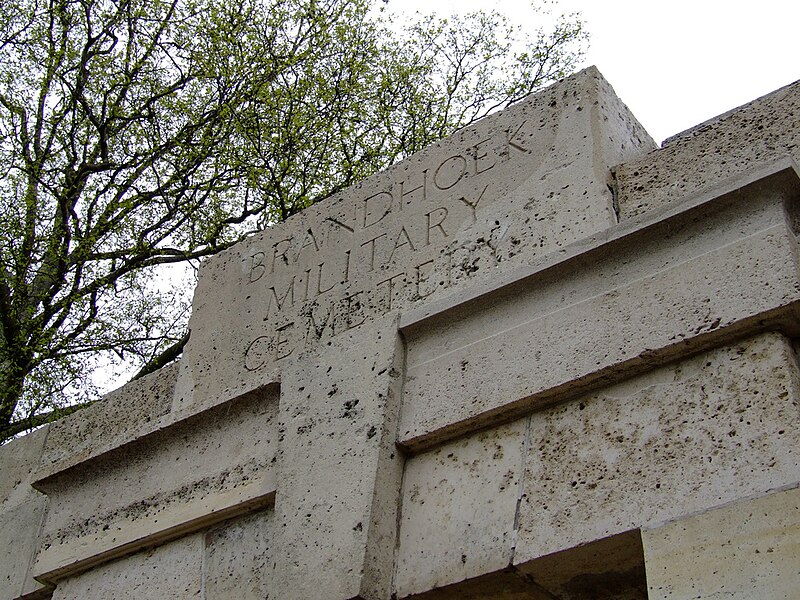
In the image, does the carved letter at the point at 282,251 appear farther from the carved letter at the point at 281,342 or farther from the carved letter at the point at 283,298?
the carved letter at the point at 281,342

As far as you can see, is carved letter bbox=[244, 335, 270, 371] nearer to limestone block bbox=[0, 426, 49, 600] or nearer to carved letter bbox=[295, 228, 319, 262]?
carved letter bbox=[295, 228, 319, 262]

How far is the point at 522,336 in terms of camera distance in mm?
3670

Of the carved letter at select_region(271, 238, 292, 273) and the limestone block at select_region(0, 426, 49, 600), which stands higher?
the carved letter at select_region(271, 238, 292, 273)

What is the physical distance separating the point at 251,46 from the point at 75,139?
70.1 inches

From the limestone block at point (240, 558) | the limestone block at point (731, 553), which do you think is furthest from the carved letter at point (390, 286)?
the limestone block at point (731, 553)

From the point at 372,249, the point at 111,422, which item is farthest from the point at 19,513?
the point at 372,249

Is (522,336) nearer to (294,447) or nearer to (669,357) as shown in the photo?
(669,357)

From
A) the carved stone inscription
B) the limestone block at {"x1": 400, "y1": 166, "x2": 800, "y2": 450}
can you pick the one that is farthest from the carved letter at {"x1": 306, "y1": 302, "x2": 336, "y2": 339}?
the limestone block at {"x1": 400, "y1": 166, "x2": 800, "y2": 450}

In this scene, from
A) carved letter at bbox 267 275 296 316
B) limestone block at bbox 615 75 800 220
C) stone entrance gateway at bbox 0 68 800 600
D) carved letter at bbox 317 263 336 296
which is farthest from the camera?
carved letter at bbox 267 275 296 316

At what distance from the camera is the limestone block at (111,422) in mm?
4812

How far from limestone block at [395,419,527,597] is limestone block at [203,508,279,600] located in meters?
0.56

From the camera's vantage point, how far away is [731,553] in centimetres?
280

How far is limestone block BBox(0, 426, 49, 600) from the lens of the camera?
4.96 m

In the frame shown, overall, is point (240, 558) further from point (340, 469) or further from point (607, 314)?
point (607, 314)
